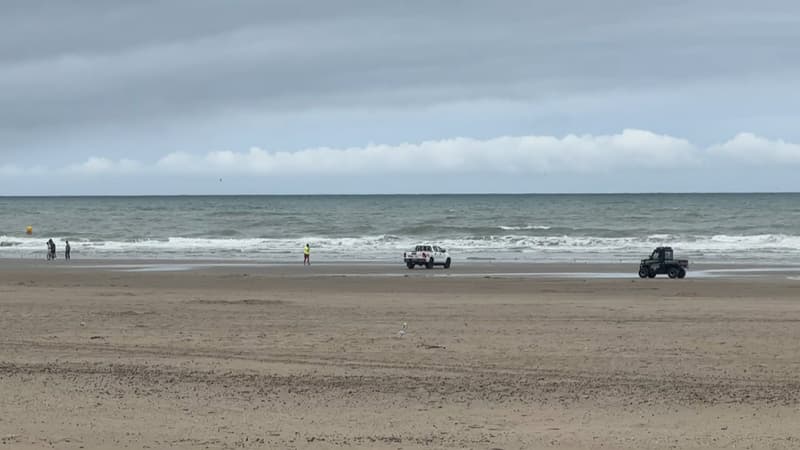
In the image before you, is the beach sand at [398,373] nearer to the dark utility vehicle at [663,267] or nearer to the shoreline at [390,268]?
the dark utility vehicle at [663,267]

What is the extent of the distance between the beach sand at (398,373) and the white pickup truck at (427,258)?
20.8m

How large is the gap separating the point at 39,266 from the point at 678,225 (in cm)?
→ 6385

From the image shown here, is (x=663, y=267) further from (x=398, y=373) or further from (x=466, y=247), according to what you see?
(x=466, y=247)

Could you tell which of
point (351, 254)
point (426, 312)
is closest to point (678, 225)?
point (351, 254)

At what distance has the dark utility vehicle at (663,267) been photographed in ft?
133

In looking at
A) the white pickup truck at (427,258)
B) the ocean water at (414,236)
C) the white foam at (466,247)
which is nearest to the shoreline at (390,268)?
the white pickup truck at (427,258)

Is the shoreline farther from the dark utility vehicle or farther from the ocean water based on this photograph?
the ocean water

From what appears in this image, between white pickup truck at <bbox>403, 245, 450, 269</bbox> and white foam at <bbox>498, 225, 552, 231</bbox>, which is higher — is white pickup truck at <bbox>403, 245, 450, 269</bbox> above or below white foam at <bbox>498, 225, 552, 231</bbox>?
below

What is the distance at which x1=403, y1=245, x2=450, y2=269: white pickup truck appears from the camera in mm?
48812

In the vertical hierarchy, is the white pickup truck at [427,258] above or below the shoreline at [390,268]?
above

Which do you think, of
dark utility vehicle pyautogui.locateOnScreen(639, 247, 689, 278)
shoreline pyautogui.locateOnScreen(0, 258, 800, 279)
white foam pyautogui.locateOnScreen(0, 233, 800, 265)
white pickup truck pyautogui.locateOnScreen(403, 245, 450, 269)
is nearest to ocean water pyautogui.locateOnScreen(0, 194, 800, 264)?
white foam pyautogui.locateOnScreen(0, 233, 800, 265)

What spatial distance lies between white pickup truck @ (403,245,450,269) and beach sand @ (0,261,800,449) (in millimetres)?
20816

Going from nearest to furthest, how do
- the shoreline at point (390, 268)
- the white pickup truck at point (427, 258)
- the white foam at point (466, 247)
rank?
the shoreline at point (390, 268), the white pickup truck at point (427, 258), the white foam at point (466, 247)

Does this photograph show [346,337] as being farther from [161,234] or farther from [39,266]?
[161,234]
